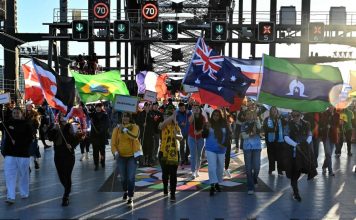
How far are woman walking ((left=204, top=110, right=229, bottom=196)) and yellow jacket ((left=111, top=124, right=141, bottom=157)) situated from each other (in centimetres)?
159

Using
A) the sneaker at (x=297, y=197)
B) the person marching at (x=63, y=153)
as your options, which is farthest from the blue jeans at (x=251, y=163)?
the person marching at (x=63, y=153)

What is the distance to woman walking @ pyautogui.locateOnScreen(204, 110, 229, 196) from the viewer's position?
9.59 metres

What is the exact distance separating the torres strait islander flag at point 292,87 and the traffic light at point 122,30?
1922 centimetres

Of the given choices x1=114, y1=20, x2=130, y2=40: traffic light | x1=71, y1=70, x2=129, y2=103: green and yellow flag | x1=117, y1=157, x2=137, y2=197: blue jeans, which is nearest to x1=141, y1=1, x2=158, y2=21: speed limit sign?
x1=114, y1=20, x2=130, y2=40: traffic light

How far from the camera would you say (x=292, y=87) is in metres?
9.53

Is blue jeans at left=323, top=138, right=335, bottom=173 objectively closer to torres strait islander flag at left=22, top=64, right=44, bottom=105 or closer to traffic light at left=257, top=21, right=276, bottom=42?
torres strait islander flag at left=22, top=64, right=44, bottom=105

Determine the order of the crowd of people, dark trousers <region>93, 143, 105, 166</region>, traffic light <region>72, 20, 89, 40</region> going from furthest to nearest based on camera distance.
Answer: traffic light <region>72, 20, 89, 40</region> → dark trousers <region>93, 143, 105, 166</region> → the crowd of people

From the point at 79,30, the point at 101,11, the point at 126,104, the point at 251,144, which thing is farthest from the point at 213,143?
the point at 79,30

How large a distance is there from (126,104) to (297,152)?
3.17 meters

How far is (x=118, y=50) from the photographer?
68.7 meters

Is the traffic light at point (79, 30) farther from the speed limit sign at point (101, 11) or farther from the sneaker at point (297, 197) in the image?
the sneaker at point (297, 197)

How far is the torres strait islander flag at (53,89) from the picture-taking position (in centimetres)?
957

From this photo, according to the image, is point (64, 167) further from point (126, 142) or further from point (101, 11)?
point (101, 11)

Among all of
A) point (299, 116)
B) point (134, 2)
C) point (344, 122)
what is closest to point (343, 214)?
point (299, 116)
